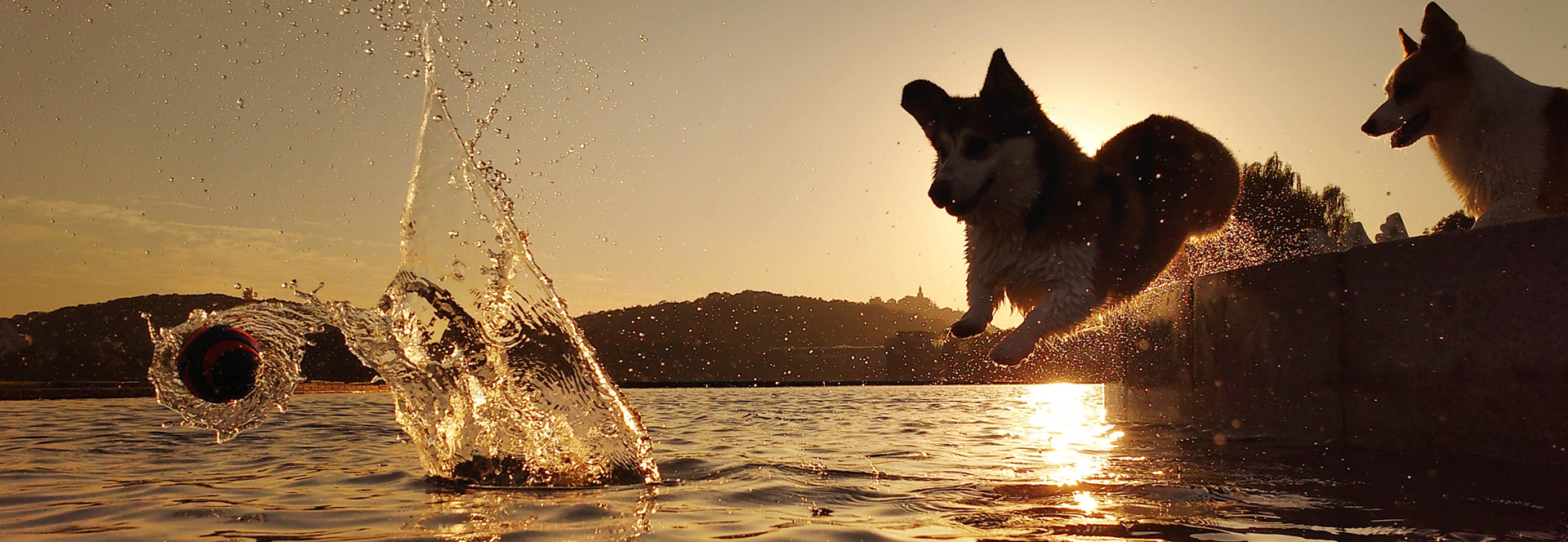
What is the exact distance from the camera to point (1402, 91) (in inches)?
240

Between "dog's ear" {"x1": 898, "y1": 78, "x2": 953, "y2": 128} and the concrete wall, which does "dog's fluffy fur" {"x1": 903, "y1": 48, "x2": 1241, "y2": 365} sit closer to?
"dog's ear" {"x1": 898, "y1": 78, "x2": 953, "y2": 128}

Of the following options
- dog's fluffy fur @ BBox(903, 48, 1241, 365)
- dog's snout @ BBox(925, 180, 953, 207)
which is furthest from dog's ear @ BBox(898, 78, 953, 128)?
dog's snout @ BBox(925, 180, 953, 207)

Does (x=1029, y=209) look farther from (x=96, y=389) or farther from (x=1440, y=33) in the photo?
(x=96, y=389)

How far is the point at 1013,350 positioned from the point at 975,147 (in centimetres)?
117

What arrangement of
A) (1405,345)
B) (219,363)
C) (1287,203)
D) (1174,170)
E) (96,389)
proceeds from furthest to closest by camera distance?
(1287,203) < (96,389) < (1174,170) < (1405,345) < (219,363)

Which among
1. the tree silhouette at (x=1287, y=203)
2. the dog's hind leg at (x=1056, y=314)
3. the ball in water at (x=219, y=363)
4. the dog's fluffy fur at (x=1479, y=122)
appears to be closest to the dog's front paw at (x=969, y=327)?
the dog's hind leg at (x=1056, y=314)

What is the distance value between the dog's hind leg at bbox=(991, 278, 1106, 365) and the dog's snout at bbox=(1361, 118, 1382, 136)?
7.88ft

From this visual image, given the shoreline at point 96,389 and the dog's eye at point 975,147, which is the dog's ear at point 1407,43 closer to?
the dog's eye at point 975,147

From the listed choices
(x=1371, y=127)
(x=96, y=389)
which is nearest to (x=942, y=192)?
(x=1371, y=127)

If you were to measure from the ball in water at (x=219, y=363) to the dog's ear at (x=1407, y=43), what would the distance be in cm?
710

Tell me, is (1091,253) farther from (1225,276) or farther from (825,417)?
(825,417)

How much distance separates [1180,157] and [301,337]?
5.59m

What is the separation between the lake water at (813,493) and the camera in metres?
3.21

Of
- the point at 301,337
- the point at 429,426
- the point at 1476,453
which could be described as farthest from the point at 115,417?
the point at 1476,453
